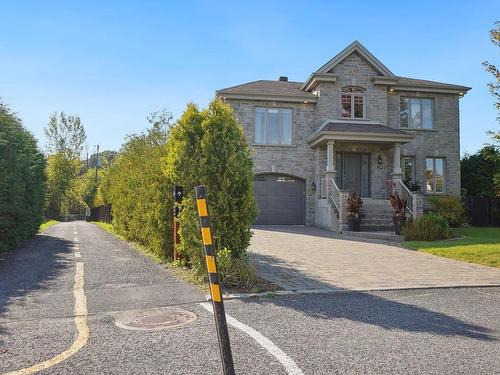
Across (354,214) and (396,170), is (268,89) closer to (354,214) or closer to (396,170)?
(396,170)

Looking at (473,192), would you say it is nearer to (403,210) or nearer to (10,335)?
(403,210)

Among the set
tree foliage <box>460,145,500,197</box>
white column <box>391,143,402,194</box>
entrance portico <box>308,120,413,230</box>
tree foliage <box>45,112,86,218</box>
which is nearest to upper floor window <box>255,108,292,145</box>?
entrance portico <box>308,120,413,230</box>

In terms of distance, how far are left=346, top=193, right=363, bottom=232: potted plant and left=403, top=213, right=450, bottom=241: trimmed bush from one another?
A: 2.98 m

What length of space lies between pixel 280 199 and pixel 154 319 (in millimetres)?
17950

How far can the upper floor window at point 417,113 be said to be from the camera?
81.3 feet

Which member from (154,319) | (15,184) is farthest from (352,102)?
(154,319)

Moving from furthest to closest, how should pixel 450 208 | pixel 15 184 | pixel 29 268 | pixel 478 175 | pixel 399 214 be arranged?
pixel 478 175
pixel 450 208
pixel 399 214
pixel 15 184
pixel 29 268

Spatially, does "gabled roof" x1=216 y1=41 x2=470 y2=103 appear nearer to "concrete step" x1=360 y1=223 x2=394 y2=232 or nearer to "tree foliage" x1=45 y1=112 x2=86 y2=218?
"concrete step" x1=360 y1=223 x2=394 y2=232

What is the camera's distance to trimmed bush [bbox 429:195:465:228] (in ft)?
70.7

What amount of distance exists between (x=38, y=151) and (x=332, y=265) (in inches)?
473

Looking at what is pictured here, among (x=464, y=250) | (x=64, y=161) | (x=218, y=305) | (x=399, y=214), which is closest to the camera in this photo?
(x=218, y=305)

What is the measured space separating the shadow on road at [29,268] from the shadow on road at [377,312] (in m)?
3.58

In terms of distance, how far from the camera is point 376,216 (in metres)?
20.2

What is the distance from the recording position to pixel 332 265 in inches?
398
